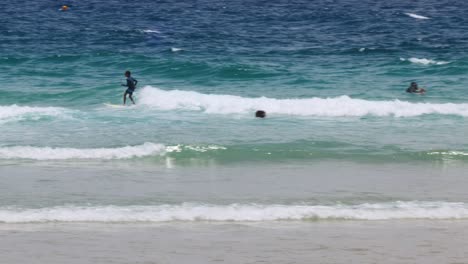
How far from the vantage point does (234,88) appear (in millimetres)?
28000

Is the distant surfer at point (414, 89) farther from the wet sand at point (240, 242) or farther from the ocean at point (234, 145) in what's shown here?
the wet sand at point (240, 242)

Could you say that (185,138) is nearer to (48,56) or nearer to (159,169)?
(159,169)

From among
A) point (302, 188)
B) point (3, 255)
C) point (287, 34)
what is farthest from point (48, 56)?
point (3, 255)

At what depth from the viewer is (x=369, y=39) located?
38.2 m

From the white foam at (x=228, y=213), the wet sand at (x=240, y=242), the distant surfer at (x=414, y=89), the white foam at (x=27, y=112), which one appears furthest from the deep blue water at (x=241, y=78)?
the wet sand at (x=240, y=242)

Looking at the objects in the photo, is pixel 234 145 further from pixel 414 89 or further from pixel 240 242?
pixel 414 89

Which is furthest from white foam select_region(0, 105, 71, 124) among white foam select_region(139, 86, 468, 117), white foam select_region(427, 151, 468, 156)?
white foam select_region(427, 151, 468, 156)

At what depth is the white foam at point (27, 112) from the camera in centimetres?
2277

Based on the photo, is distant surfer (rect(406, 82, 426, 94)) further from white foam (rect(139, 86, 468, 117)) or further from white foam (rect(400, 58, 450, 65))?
white foam (rect(400, 58, 450, 65))

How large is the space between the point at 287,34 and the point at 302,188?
2530 centimetres

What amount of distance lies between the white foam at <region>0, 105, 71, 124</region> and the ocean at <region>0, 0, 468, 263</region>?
0.33 ft

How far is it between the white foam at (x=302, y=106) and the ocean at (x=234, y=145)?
9 cm

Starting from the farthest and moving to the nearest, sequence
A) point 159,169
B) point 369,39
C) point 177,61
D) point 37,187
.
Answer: point 369,39 → point 177,61 → point 159,169 → point 37,187

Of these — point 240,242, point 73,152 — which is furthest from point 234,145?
Answer: point 240,242
